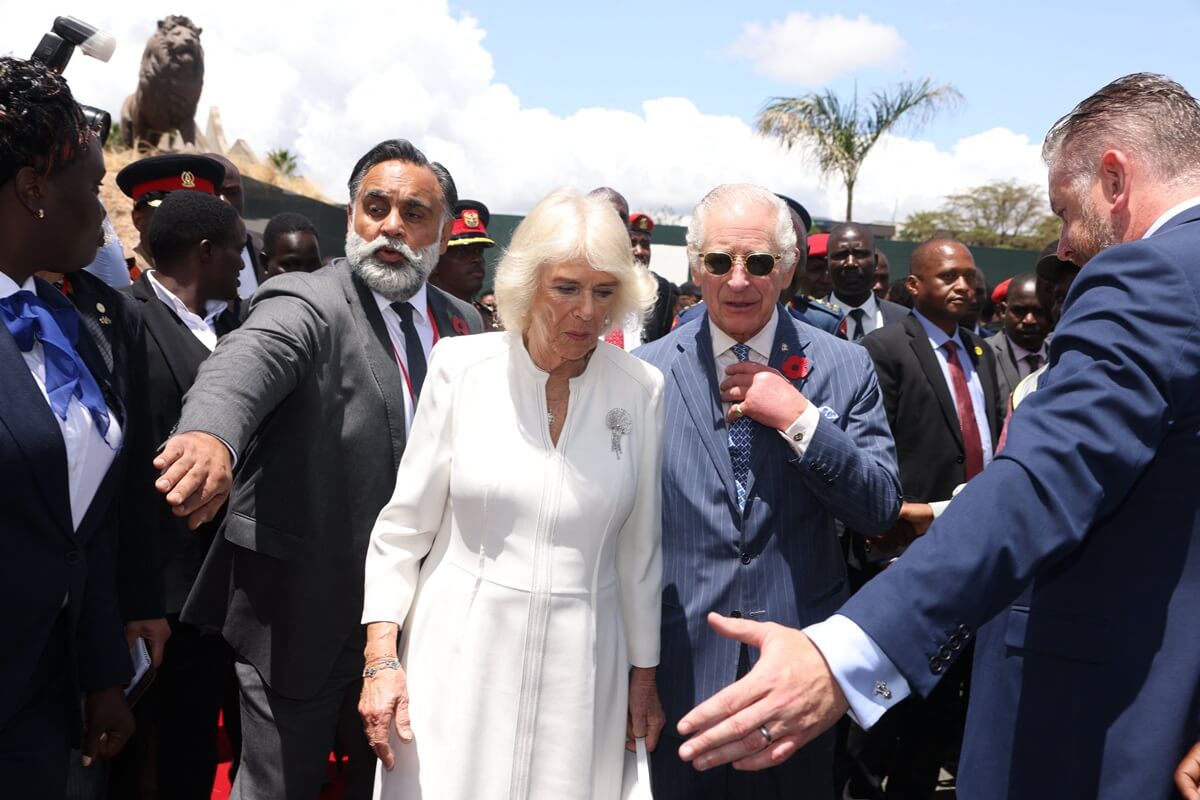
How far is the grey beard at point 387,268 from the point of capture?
3059 mm

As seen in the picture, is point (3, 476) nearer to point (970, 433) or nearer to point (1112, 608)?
point (1112, 608)

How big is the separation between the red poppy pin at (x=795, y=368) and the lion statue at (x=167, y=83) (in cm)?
1912

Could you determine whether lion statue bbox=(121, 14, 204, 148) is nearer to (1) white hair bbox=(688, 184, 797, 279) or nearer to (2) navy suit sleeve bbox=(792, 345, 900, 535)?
(1) white hair bbox=(688, 184, 797, 279)

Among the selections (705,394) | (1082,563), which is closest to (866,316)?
(705,394)

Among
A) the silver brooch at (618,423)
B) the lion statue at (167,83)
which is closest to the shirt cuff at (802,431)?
the silver brooch at (618,423)

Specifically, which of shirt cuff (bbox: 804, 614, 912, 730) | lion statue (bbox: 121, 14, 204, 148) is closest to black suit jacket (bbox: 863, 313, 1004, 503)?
shirt cuff (bbox: 804, 614, 912, 730)

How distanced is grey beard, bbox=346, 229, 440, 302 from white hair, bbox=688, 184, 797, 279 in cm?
96

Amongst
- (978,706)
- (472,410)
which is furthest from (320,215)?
(978,706)

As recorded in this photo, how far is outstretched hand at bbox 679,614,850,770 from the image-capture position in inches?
58.0

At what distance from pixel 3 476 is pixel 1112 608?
227 cm

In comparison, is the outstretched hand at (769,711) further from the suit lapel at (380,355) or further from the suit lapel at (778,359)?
the suit lapel at (380,355)

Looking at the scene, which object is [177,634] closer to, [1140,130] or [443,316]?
[443,316]

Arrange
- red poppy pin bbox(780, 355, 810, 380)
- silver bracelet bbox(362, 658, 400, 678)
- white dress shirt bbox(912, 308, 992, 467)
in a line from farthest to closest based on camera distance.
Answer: white dress shirt bbox(912, 308, 992, 467)
red poppy pin bbox(780, 355, 810, 380)
silver bracelet bbox(362, 658, 400, 678)

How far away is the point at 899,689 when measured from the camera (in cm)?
153
